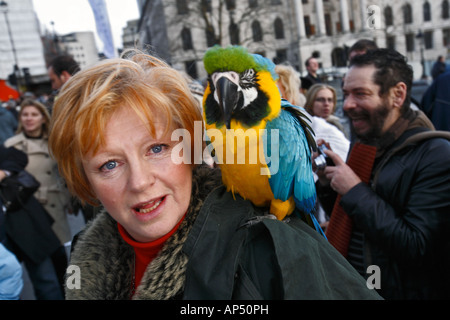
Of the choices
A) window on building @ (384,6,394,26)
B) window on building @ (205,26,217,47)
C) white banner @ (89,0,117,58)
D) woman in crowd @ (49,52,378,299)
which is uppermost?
window on building @ (384,6,394,26)

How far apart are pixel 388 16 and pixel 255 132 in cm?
5161

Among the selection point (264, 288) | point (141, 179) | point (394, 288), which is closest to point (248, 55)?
point (141, 179)

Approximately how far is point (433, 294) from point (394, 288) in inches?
8.9

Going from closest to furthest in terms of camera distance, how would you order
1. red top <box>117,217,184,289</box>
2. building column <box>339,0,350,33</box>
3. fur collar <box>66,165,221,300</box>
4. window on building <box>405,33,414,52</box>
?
fur collar <box>66,165,221,300</box> → red top <box>117,217,184,289</box> → building column <box>339,0,350,33</box> → window on building <box>405,33,414,52</box>

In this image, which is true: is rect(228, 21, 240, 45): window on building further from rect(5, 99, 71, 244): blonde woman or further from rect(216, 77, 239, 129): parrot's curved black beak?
rect(216, 77, 239, 129): parrot's curved black beak

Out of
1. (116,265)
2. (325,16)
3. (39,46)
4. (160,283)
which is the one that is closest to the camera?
(160,283)

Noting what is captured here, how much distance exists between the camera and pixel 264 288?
1.02 m

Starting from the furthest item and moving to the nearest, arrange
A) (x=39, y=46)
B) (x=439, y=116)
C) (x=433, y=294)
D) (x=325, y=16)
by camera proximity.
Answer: (x=325, y=16)
(x=39, y=46)
(x=439, y=116)
(x=433, y=294)

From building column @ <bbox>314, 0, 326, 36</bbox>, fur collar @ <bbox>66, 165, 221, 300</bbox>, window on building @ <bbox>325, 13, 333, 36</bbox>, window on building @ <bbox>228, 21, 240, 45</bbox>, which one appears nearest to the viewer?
fur collar @ <bbox>66, 165, 221, 300</bbox>

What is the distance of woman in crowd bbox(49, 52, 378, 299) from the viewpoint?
101 centimetres

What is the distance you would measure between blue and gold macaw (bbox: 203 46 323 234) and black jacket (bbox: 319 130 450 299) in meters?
0.53

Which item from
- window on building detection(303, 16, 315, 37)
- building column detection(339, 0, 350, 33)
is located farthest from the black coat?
building column detection(339, 0, 350, 33)

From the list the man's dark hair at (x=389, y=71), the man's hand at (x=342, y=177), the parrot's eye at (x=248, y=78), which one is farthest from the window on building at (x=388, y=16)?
the parrot's eye at (x=248, y=78)

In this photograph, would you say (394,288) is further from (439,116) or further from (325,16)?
(325,16)
